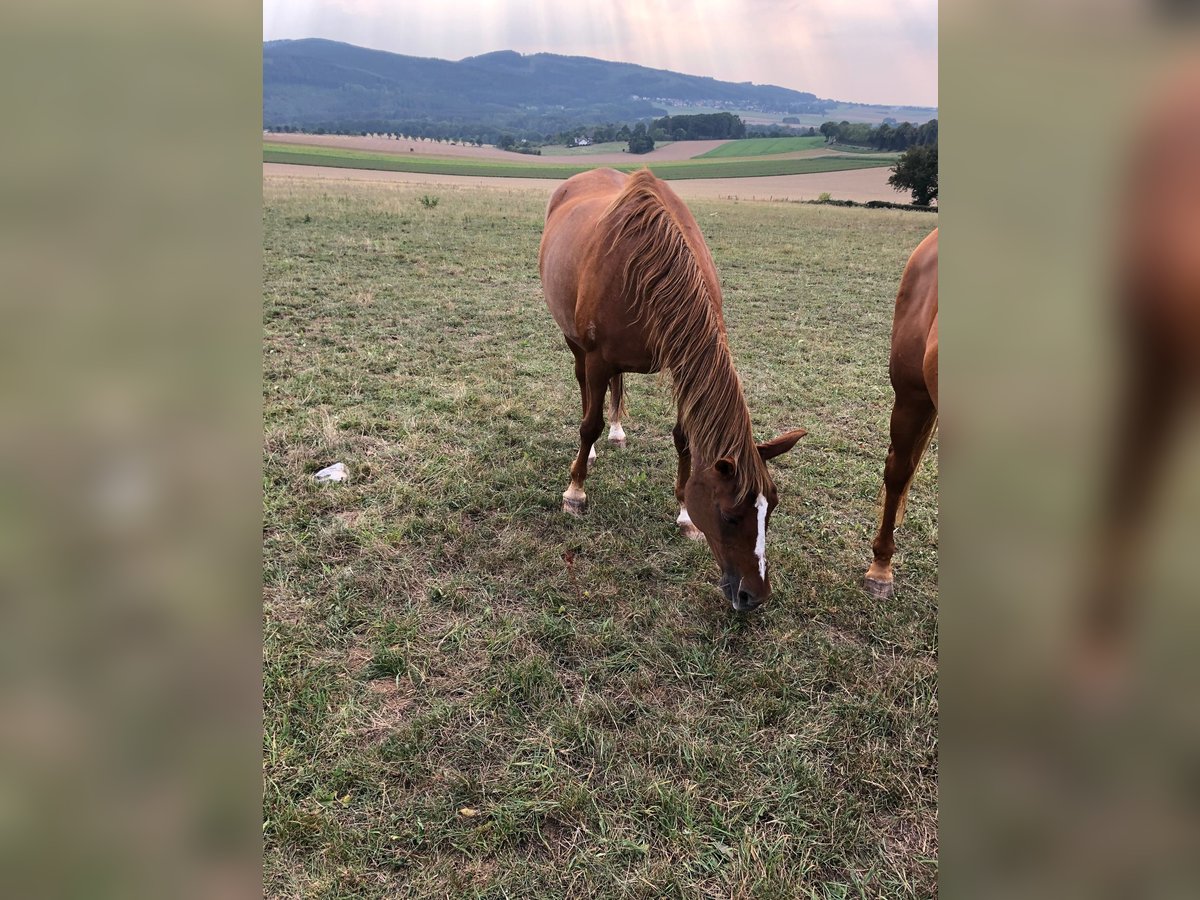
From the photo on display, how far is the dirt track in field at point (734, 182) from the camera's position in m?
28.6

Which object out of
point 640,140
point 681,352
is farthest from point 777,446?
point 640,140

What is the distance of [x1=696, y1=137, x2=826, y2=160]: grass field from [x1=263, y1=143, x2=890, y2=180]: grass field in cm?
47

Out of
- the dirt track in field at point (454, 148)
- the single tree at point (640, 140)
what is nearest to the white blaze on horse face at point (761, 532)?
the single tree at point (640, 140)

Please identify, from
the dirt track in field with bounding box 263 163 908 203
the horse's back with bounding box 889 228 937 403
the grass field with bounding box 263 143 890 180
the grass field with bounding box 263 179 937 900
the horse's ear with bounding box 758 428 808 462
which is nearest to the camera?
the grass field with bounding box 263 179 937 900

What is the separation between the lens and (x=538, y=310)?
853 centimetres

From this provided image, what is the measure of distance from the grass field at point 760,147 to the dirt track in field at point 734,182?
4.43 feet

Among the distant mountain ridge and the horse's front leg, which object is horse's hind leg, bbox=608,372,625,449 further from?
the distant mountain ridge

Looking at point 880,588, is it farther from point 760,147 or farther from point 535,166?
point 760,147

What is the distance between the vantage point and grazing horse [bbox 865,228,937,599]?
8.91 ft
